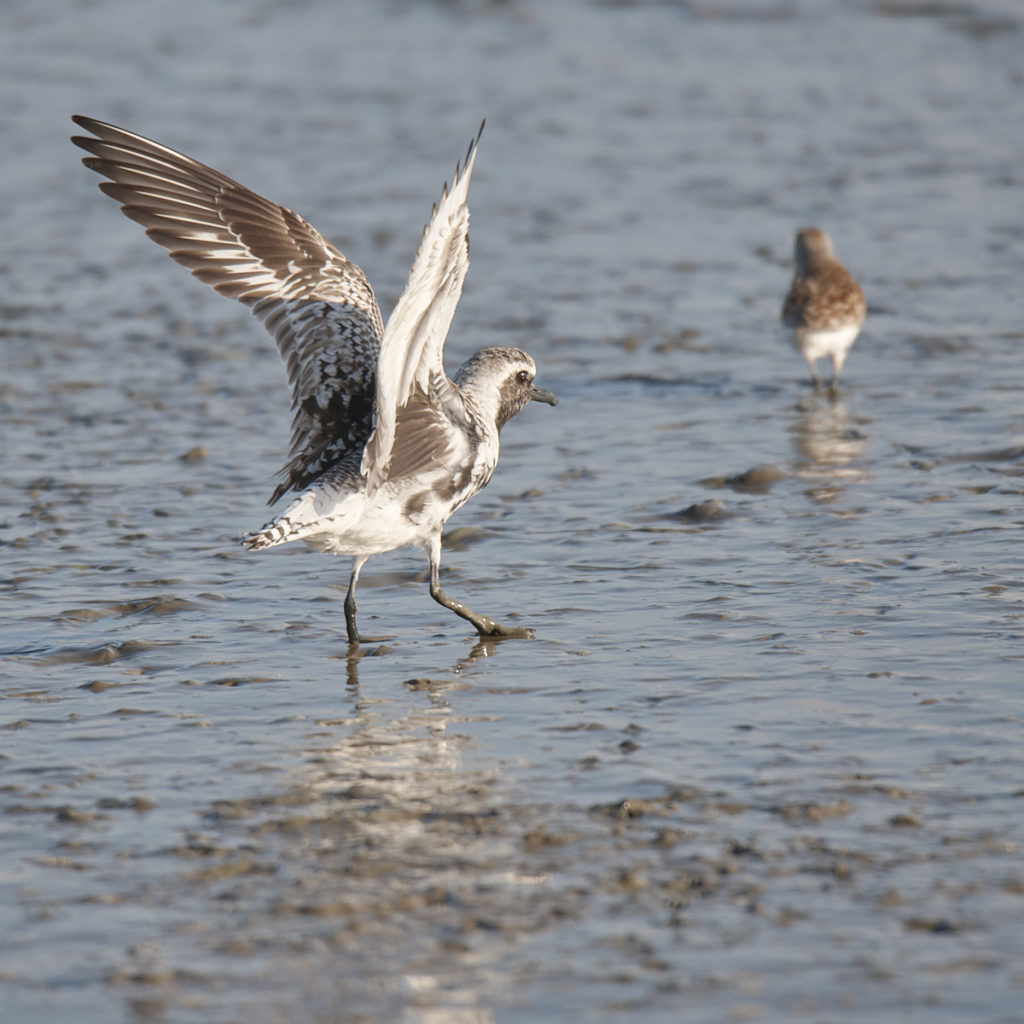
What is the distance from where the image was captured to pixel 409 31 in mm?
25703

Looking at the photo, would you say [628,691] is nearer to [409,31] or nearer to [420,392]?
[420,392]

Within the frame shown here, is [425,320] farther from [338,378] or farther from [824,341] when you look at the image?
[824,341]

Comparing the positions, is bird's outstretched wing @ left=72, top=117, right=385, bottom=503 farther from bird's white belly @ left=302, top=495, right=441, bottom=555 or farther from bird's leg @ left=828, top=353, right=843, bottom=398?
bird's leg @ left=828, top=353, right=843, bottom=398

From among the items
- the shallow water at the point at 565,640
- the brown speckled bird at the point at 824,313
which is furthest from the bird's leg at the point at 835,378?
the shallow water at the point at 565,640

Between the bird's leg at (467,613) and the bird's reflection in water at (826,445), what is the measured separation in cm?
242

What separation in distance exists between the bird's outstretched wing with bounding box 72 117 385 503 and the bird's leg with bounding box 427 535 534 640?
62 centimetres

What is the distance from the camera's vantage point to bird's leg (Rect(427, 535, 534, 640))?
7.38 m

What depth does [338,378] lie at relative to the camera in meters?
7.54

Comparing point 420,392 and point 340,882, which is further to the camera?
point 420,392

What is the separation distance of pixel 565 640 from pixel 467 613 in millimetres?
456

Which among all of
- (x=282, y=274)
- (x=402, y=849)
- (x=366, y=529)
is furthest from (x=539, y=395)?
(x=402, y=849)

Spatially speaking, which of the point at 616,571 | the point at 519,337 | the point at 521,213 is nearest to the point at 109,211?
the point at 521,213

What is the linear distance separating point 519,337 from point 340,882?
827cm

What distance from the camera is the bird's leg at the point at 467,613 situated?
7375 millimetres
